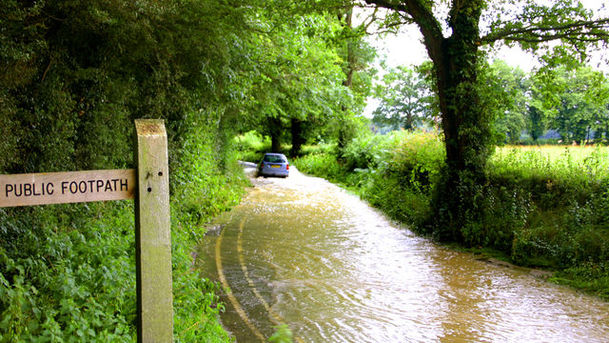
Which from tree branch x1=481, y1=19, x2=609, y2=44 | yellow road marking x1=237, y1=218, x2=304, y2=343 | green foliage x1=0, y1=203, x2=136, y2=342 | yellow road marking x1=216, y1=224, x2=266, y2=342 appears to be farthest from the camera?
tree branch x1=481, y1=19, x2=609, y2=44

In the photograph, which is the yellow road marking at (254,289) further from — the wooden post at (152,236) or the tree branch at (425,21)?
the tree branch at (425,21)

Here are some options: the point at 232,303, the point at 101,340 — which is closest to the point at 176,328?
the point at 101,340

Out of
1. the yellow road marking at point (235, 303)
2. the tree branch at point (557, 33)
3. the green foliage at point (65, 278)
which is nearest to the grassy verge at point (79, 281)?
the green foliage at point (65, 278)

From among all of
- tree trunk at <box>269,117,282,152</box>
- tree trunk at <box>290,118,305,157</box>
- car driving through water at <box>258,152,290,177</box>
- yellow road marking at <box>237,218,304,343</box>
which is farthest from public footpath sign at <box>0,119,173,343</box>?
tree trunk at <box>269,117,282,152</box>

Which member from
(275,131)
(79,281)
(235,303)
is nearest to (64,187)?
(79,281)

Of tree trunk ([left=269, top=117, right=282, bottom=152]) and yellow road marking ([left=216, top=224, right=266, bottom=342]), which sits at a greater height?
tree trunk ([left=269, top=117, right=282, bottom=152])

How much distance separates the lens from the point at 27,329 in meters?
3.65

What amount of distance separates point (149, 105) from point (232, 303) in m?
4.63

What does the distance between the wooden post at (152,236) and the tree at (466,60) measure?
32.1ft

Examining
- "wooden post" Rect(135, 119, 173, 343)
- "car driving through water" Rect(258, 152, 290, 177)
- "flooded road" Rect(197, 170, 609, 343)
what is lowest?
"flooded road" Rect(197, 170, 609, 343)

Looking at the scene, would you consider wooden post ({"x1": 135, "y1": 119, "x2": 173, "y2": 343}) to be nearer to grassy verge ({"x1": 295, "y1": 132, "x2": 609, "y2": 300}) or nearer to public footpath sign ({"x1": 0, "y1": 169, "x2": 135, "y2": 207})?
public footpath sign ({"x1": 0, "y1": 169, "x2": 135, "y2": 207})

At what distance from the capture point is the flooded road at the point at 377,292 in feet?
20.7

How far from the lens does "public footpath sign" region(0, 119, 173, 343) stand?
3045 mm

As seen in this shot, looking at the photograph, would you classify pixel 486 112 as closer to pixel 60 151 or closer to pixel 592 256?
pixel 592 256
